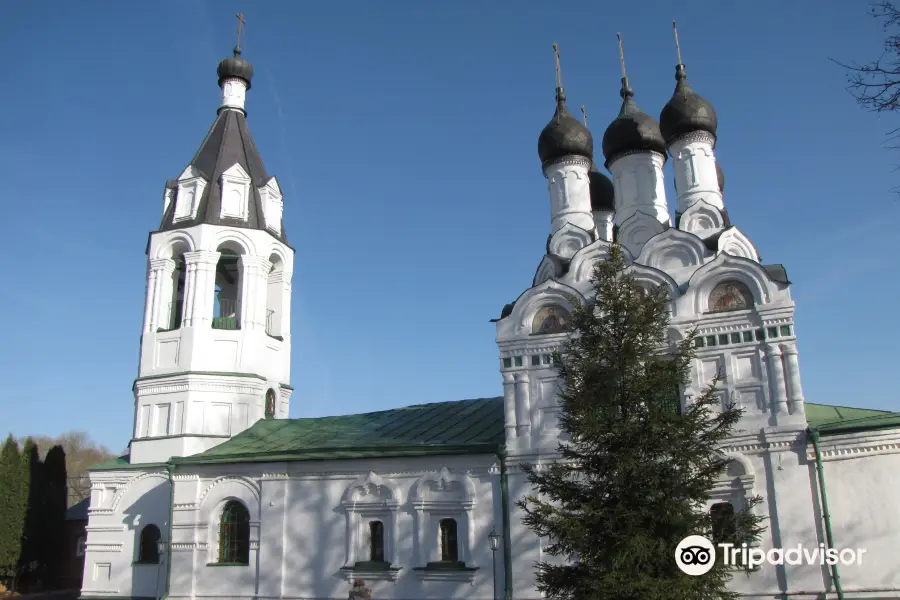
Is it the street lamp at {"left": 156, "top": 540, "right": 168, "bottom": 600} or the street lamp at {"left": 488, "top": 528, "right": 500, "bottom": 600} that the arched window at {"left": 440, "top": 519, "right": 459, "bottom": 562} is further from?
the street lamp at {"left": 156, "top": 540, "right": 168, "bottom": 600}

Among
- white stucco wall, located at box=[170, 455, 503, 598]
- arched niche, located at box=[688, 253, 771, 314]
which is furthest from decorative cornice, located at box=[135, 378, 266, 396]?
arched niche, located at box=[688, 253, 771, 314]

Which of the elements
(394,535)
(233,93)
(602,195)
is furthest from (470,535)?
(233,93)

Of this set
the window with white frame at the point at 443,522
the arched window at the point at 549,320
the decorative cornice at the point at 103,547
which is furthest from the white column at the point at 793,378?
the decorative cornice at the point at 103,547

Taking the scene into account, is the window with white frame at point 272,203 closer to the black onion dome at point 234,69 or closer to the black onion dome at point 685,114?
the black onion dome at point 234,69

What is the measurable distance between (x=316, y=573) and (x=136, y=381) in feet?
20.6

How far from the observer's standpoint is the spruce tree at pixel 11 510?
19719 mm

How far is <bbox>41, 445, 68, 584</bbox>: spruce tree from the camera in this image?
21016 mm

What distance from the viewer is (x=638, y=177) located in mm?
16281

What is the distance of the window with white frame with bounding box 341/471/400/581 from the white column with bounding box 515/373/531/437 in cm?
252

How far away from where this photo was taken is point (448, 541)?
1274 cm

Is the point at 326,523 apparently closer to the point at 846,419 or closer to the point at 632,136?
the point at 846,419

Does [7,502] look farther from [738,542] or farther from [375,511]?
[738,542]

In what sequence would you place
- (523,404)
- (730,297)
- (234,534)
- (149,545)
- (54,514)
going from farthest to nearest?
1. (54,514)
2. (149,545)
3. (234,534)
4. (523,404)
5. (730,297)

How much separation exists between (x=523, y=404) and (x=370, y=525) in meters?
3.50
